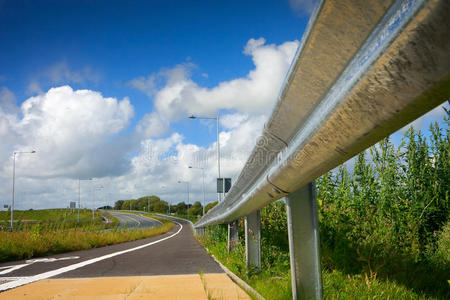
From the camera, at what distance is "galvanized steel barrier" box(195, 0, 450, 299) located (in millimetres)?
1082

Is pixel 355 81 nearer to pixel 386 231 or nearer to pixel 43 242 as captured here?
pixel 386 231

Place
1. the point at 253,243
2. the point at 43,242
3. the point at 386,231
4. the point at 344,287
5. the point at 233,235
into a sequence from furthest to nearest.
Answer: the point at 43,242
the point at 233,235
the point at 253,243
the point at 386,231
the point at 344,287

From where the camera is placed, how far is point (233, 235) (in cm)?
885

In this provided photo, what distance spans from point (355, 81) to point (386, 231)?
379 centimetres

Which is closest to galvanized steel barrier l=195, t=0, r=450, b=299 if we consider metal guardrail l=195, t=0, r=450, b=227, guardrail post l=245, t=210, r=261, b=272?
metal guardrail l=195, t=0, r=450, b=227

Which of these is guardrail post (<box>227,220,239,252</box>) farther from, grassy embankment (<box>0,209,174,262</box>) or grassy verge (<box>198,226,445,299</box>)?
grassy embankment (<box>0,209,174,262</box>)

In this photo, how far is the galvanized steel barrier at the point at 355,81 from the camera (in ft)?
3.55

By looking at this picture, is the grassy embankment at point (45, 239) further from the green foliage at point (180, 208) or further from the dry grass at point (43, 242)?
the green foliage at point (180, 208)

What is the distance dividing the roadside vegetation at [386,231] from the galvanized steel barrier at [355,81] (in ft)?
5.25

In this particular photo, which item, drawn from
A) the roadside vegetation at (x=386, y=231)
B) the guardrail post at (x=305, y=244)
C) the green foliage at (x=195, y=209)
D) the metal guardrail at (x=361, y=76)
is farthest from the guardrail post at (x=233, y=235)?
the green foliage at (x=195, y=209)

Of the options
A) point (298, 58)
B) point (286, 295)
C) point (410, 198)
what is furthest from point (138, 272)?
point (298, 58)

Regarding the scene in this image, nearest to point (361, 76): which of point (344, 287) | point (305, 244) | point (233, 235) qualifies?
point (305, 244)

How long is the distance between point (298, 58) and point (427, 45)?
0.87m

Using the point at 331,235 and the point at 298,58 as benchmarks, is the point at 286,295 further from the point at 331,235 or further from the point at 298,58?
the point at 298,58
